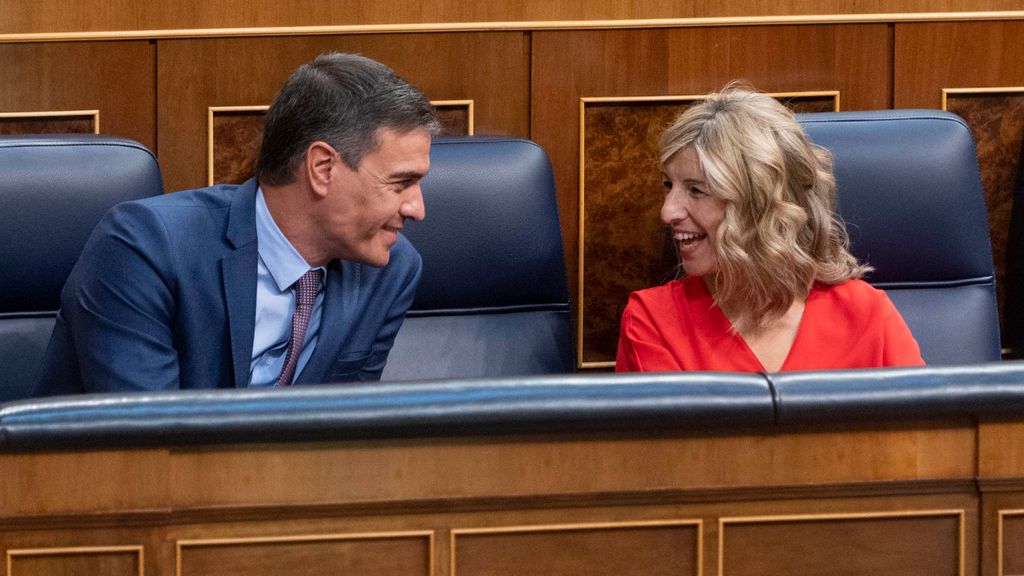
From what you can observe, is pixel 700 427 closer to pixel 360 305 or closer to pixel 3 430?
pixel 3 430

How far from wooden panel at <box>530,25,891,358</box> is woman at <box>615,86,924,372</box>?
28 cm

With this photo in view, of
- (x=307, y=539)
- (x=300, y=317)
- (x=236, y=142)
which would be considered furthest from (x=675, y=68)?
(x=307, y=539)

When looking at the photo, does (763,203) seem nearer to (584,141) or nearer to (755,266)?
(755,266)

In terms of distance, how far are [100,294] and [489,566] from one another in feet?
2.12

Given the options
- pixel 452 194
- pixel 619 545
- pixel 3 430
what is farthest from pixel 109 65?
pixel 619 545

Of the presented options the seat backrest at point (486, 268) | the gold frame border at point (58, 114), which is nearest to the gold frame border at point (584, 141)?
the seat backrest at point (486, 268)

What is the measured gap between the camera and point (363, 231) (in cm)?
140

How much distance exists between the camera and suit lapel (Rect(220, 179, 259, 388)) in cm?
134

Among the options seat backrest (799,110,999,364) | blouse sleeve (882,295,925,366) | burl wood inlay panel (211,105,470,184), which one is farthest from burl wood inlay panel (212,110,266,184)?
blouse sleeve (882,295,925,366)

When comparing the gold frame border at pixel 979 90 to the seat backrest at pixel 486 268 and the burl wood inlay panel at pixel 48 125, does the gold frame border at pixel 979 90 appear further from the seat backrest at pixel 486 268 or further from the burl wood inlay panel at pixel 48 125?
the burl wood inlay panel at pixel 48 125

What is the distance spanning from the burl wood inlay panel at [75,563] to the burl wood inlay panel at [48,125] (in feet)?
3.88

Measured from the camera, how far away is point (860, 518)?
0.86 m

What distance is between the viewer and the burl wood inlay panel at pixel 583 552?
0.83 meters

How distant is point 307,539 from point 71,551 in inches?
5.9
